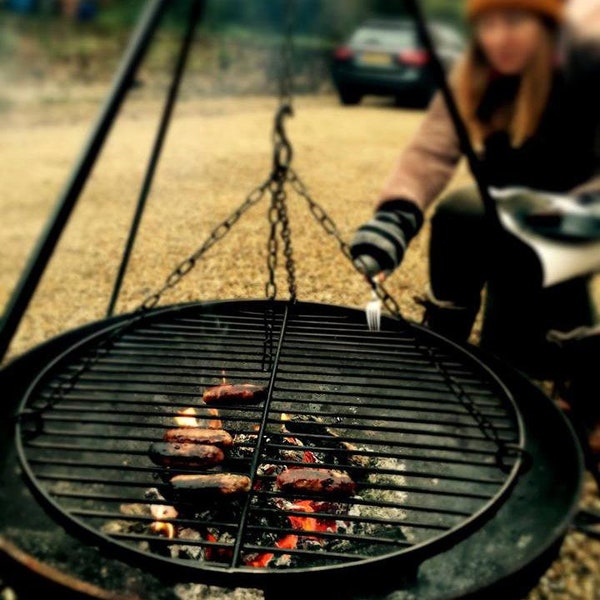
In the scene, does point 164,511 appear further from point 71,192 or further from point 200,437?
point 71,192

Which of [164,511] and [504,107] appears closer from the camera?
[164,511]

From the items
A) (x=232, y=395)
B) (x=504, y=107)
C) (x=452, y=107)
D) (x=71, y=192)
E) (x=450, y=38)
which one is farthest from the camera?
(x=450, y=38)

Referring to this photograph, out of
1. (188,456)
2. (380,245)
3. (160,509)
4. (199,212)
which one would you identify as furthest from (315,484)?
(199,212)

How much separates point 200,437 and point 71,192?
75 cm

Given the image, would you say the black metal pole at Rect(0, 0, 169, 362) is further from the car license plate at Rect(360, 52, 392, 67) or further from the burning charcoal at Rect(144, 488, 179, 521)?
the car license plate at Rect(360, 52, 392, 67)

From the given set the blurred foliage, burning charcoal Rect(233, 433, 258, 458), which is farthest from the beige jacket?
the blurred foliage

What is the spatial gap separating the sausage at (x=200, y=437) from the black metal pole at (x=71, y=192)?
579 mm

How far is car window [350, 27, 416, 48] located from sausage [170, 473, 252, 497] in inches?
277

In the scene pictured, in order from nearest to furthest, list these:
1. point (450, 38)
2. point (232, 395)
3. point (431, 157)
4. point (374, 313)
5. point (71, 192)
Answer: point (71, 192), point (232, 395), point (374, 313), point (431, 157), point (450, 38)

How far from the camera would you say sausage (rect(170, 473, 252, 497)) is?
1404mm

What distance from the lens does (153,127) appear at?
749 centimetres

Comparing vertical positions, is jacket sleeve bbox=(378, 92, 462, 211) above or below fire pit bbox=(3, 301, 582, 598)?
above

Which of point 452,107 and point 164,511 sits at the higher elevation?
point 452,107

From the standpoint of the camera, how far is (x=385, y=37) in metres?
7.87
